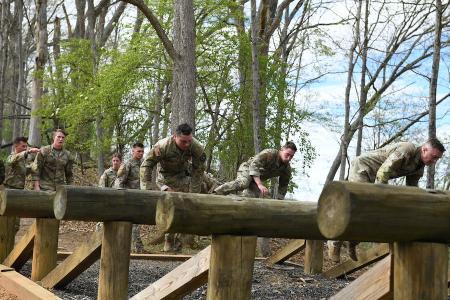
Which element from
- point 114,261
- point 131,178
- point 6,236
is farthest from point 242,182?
point 114,261

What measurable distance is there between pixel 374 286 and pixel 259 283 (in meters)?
5.14

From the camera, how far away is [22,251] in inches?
286

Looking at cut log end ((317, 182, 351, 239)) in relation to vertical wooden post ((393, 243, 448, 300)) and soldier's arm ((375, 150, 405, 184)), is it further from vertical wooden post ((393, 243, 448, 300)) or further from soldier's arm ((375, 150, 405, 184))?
soldier's arm ((375, 150, 405, 184))

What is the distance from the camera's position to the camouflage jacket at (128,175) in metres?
11.7

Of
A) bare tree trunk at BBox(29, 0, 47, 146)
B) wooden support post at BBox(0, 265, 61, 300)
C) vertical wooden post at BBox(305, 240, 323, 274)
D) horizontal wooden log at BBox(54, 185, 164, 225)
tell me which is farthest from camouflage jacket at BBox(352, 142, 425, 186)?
bare tree trunk at BBox(29, 0, 47, 146)

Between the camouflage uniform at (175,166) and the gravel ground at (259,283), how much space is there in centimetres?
112

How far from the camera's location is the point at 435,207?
2217 mm

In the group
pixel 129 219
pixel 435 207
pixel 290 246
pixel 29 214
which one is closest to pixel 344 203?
pixel 435 207

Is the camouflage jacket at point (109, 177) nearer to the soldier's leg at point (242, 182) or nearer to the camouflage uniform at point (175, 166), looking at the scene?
the soldier's leg at point (242, 182)

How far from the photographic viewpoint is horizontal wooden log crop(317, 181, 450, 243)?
6.85 feet

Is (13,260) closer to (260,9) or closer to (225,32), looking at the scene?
(225,32)

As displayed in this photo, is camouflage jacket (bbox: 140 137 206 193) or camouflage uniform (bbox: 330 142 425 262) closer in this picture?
camouflage uniform (bbox: 330 142 425 262)

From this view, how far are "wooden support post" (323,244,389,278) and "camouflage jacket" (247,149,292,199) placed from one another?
184 cm

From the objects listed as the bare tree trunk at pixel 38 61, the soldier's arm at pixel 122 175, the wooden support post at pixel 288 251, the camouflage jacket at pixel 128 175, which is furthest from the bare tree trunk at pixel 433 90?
the bare tree trunk at pixel 38 61
